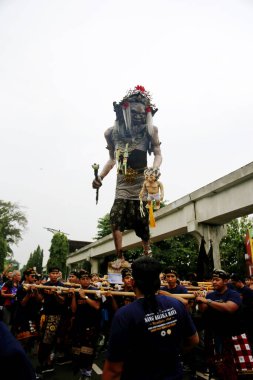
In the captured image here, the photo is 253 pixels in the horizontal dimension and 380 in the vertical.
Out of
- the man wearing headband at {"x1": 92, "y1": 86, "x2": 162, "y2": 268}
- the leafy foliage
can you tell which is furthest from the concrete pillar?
the leafy foliage

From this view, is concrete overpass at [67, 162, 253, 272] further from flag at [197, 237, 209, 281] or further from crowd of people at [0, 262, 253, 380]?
crowd of people at [0, 262, 253, 380]

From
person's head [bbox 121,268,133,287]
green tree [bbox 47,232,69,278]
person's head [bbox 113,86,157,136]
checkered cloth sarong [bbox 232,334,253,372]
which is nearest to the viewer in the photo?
checkered cloth sarong [bbox 232,334,253,372]

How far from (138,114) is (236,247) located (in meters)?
26.1

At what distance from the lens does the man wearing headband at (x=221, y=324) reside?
4020mm

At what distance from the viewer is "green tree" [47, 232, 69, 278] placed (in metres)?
36.8

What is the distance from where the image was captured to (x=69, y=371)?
643 cm

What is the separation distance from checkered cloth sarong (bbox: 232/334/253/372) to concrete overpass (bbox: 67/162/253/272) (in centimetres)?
654

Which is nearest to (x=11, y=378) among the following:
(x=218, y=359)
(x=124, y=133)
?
(x=218, y=359)

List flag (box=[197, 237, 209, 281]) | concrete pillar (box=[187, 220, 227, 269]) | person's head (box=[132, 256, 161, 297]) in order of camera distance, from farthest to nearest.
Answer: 1. concrete pillar (box=[187, 220, 227, 269])
2. flag (box=[197, 237, 209, 281])
3. person's head (box=[132, 256, 161, 297])

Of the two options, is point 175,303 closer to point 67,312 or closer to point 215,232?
point 67,312

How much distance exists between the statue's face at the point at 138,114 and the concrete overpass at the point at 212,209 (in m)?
5.48

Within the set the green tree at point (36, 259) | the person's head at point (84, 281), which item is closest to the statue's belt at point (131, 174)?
the person's head at point (84, 281)

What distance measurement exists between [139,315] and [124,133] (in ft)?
14.9

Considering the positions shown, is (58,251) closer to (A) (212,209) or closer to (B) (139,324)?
(A) (212,209)
